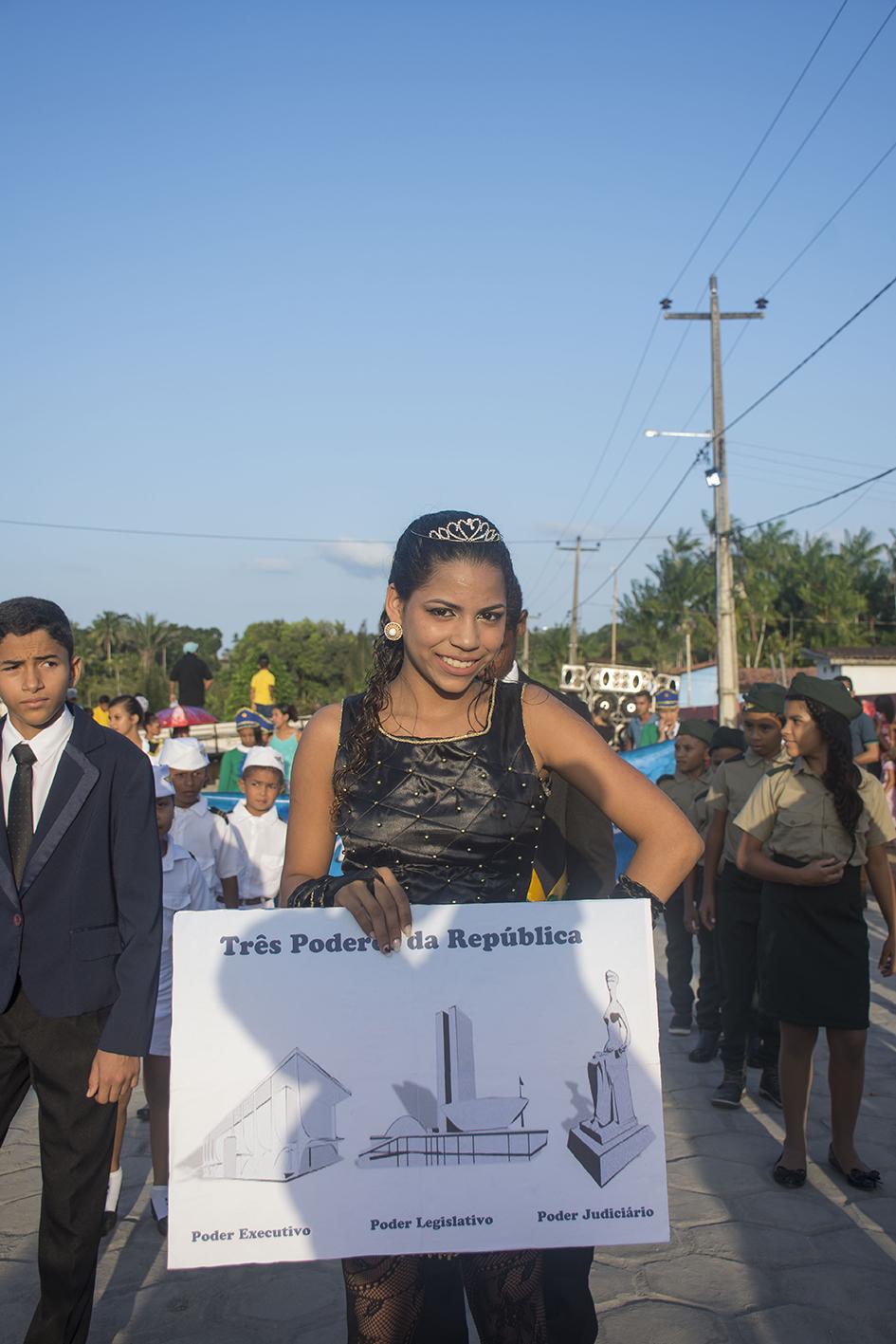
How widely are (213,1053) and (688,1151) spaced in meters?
3.74

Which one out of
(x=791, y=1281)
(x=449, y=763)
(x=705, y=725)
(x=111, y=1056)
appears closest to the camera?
(x=449, y=763)

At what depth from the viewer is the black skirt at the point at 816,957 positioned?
192 inches

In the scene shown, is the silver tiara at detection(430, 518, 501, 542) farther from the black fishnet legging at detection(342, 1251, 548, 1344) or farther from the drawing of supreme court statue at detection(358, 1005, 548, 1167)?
the black fishnet legging at detection(342, 1251, 548, 1344)

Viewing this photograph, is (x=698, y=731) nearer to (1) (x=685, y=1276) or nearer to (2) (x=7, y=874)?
(1) (x=685, y=1276)

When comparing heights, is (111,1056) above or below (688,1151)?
above

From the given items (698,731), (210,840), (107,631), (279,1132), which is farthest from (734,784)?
(107,631)

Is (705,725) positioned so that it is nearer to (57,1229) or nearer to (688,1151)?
(688,1151)

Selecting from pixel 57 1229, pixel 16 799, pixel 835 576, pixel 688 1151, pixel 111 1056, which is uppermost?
pixel 835 576

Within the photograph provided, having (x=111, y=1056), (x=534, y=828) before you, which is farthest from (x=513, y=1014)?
(x=111, y=1056)

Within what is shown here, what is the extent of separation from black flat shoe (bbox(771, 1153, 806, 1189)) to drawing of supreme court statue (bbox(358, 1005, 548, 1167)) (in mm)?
3165

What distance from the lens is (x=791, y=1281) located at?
3.89m

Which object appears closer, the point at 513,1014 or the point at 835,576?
the point at 513,1014

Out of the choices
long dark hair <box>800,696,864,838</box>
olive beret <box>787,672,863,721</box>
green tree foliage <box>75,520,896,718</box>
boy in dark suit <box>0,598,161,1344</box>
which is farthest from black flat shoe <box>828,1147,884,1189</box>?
green tree foliage <box>75,520,896,718</box>

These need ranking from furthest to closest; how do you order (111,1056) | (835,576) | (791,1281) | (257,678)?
(835,576) → (257,678) → (791,1281) → (111,1056)
